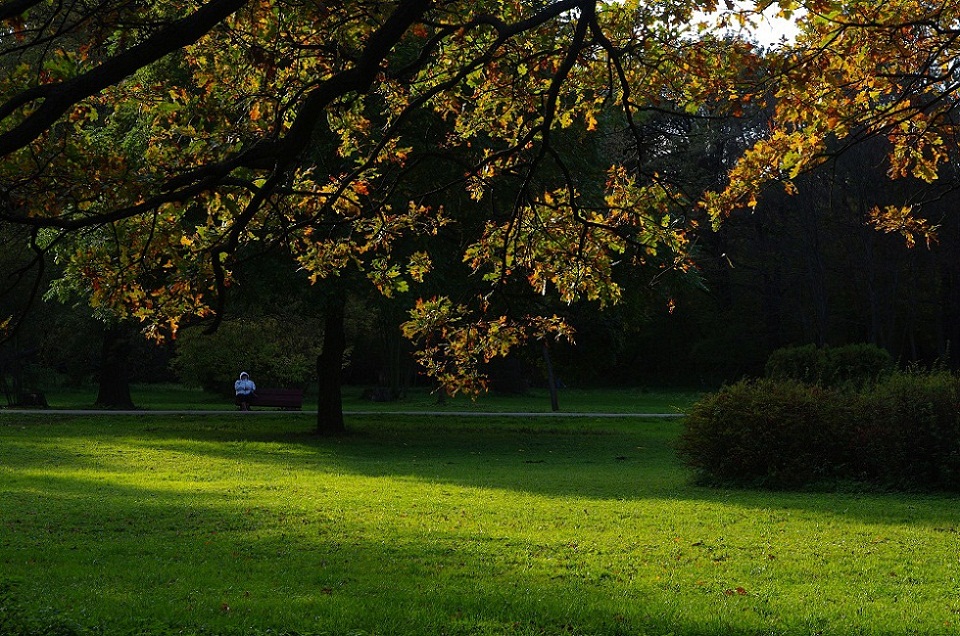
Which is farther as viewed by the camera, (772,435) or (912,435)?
(772,435)

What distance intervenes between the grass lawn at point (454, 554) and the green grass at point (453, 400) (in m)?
23.8

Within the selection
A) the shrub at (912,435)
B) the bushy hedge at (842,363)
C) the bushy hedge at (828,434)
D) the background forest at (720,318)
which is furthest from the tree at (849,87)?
the bushy hedge at (842,363)

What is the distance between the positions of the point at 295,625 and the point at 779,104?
5991mm

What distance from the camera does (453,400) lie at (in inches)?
2014

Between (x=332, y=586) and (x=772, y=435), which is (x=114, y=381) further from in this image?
(x=332, y=586)

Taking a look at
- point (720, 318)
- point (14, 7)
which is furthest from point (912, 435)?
point (720, 318)

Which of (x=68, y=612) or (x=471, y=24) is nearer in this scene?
(x=471, y=24)

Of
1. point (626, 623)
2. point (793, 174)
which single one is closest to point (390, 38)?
point (793, 174)

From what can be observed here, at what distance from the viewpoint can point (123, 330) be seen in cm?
3594

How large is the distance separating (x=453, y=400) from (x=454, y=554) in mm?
41022

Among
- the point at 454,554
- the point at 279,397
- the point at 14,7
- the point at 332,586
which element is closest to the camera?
the point at 14,7

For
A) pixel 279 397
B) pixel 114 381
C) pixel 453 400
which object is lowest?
pixel 453 400

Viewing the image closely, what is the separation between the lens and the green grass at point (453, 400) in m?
44.0

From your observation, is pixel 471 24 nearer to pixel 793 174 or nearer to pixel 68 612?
pixel 793 174
